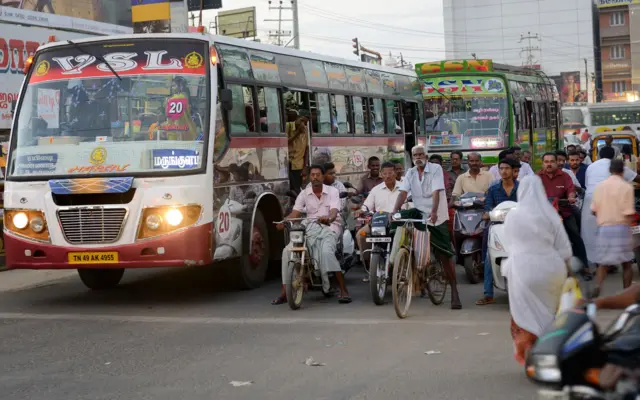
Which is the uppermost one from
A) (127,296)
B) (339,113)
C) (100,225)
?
(339,113)

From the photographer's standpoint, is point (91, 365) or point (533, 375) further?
point (91, 365)

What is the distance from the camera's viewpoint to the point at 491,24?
10900cm

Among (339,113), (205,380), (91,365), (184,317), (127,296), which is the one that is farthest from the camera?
(339,113)

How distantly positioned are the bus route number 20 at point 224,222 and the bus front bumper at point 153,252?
1.01ft

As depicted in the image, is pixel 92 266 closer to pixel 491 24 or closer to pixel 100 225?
pixel 100 225

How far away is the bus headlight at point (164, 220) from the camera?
37.8 ft

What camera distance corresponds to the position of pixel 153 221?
11.5 meters

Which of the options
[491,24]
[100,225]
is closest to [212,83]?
[100,225]

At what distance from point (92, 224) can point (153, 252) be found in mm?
769

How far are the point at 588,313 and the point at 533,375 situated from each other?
1.06 feet

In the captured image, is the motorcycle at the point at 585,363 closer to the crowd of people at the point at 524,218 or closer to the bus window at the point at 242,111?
the crowd of people at the point at 524,218

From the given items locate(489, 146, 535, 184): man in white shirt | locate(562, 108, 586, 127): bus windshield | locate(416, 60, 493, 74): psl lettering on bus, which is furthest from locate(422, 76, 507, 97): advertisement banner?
locate(562, 108, 586, 127): bus windshield

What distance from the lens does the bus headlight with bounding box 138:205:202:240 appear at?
11.5 metres

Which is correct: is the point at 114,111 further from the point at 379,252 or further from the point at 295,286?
the point at 379,252
